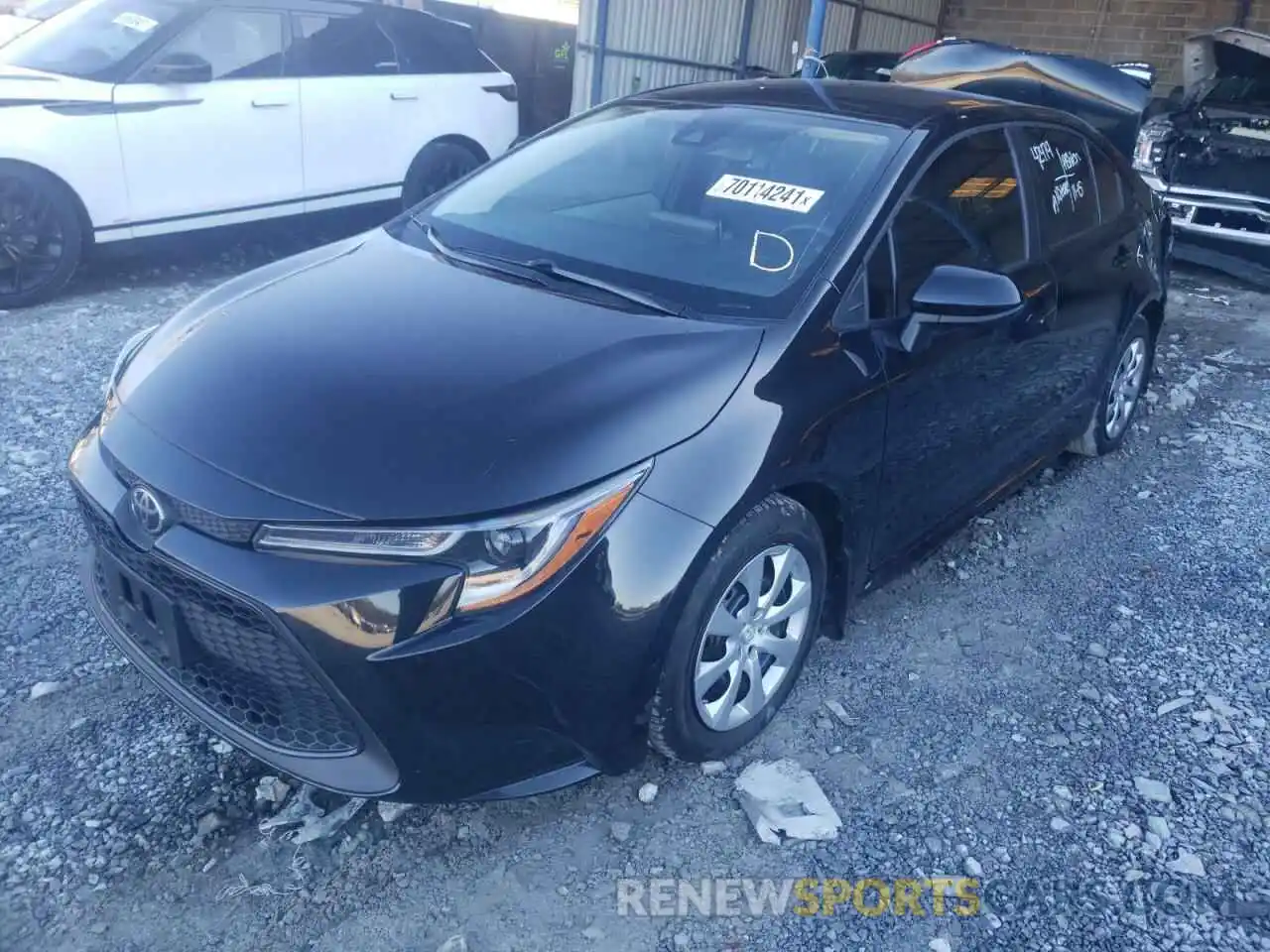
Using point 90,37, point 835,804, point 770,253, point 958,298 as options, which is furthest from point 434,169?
point 835,804

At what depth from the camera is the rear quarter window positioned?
3.56m

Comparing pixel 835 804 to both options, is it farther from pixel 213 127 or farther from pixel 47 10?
pixel 47 10

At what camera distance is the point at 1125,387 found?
468 cm

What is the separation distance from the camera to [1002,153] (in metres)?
3.37

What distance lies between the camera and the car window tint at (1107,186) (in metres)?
4.06

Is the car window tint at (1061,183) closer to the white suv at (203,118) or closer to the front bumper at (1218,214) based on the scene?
the front bumper at (1218,214)

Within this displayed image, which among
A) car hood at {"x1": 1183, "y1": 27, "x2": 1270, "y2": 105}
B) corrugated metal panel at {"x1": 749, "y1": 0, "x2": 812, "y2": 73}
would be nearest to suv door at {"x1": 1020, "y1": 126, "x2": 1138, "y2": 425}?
car hood at {"x1": 1183, "y1": 27, "x2": 1270, "y2": 105}

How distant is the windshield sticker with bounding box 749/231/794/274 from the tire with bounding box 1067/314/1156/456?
2.17m

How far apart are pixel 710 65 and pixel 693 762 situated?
9177 millimetres

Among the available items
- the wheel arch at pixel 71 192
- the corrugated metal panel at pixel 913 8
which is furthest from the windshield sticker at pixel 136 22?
the corrugated metal panel at pixel 913 8

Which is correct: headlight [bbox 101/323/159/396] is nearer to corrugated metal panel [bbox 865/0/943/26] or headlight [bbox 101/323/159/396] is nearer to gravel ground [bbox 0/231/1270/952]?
gravel ground [bbox 0/231/1270/952]

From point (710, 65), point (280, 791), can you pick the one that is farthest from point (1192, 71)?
point (280, 791)

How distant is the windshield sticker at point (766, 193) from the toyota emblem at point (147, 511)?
5.80 feet

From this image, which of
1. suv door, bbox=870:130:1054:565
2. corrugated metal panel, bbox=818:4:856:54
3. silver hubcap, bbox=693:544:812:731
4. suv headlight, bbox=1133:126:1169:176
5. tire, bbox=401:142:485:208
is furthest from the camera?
corrugated metal panel, bbox=818:4:856:54
